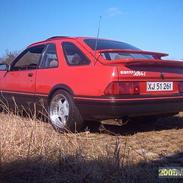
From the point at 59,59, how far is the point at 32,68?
856 mm

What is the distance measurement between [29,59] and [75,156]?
13.2 ft

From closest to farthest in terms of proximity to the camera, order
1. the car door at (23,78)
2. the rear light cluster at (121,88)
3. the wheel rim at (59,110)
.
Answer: the rear light cluster at (121,88) → the wheel rim at (59,110) → the car door at (23,78)

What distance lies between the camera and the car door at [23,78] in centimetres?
692

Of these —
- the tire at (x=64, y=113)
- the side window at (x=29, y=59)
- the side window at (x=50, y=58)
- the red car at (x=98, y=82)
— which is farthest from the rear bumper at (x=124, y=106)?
the side window at (x=29, y=59)

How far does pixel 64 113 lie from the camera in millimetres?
6117

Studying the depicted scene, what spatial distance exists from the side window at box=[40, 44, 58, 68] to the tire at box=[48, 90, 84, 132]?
56 cm

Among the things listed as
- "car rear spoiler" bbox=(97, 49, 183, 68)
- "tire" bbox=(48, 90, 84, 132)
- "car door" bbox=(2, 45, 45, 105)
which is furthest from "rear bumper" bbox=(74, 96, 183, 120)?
"car door" bbox=(2, 45, 45, 105)

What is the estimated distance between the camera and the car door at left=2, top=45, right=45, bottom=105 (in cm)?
692

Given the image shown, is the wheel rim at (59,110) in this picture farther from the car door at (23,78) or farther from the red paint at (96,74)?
the car door at (23,78)

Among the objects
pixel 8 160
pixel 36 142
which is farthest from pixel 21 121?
pixel 8 160

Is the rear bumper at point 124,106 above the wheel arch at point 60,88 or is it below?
below

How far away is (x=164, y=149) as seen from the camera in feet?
15.9

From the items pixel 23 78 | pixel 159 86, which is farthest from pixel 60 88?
pixel 159 86

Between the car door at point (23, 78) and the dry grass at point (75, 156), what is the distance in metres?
1.50
